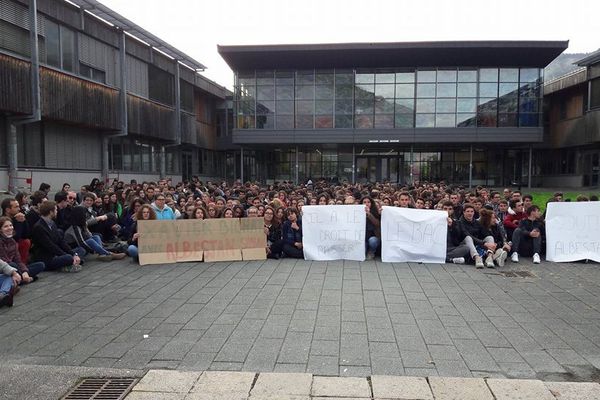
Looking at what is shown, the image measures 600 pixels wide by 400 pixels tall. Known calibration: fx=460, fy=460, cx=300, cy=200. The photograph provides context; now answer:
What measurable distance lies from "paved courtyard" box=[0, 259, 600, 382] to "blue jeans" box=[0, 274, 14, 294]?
0.36 meters

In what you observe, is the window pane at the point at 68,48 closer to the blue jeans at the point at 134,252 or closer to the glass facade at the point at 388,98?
the glass facade at the point at 388,98

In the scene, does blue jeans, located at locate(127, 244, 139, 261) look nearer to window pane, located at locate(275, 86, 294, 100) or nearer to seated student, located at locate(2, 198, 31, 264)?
seated student, located at locate(2, 198, 31, 264)

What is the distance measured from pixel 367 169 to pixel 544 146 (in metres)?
15.0

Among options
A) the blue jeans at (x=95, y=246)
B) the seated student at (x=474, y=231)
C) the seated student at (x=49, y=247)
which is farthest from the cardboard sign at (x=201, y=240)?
the seated student at (x=474, y=231)

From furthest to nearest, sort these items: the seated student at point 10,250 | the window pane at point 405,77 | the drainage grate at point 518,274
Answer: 1. the window pane at point 405,77
2. the drainage grate at point 518,274
3. the seated student at point 10,250

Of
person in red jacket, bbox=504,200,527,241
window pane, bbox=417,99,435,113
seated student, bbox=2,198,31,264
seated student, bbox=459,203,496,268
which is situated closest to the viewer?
seated student, bbox=2,198,31,264

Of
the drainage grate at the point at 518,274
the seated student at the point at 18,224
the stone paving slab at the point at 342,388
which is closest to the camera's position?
the stone paving slab at the point at 342,388

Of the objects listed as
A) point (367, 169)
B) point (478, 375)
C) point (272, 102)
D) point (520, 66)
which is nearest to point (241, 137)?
point (272, 102)

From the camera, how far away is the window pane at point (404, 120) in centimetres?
3219

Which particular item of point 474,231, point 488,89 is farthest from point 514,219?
point 488,89

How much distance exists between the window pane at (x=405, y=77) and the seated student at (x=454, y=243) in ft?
77.5

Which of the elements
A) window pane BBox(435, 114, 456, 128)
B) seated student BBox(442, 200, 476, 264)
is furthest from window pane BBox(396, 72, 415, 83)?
seated student BBox(442, 200, 476, 264)

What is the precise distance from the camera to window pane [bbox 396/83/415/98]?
32156 mm

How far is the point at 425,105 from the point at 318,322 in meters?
28.8
